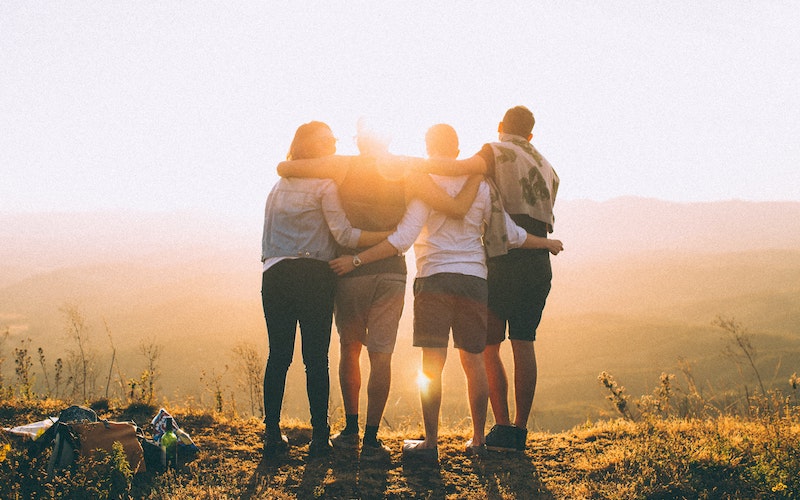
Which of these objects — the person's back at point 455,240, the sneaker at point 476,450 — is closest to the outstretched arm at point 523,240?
the person's back at point 455,240

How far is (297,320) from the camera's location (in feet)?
13.9

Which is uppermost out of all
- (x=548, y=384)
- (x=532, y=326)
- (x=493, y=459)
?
(x=532, y=326)

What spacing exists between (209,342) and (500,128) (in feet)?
272

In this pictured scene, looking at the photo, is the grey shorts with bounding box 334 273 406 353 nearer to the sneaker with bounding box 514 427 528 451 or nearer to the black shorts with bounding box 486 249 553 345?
the black shorts with bounding box 486 249 553 345

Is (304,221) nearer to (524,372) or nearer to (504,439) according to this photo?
(524,372)

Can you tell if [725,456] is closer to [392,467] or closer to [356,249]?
[392,467]

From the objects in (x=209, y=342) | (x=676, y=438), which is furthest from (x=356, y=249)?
(x=209, y=342)

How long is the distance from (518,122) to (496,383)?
213cm

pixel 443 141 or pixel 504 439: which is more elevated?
pixel 443 141

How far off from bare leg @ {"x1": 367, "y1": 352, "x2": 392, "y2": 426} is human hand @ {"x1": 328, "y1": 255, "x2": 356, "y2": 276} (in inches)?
26.8

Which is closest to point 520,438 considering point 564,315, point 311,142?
point 311,142

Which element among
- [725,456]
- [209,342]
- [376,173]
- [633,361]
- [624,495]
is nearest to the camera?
[624,495]

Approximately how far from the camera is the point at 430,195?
4.23 m

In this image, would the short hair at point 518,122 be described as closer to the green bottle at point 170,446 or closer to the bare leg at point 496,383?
Answer: the bare leg at point 496,383
